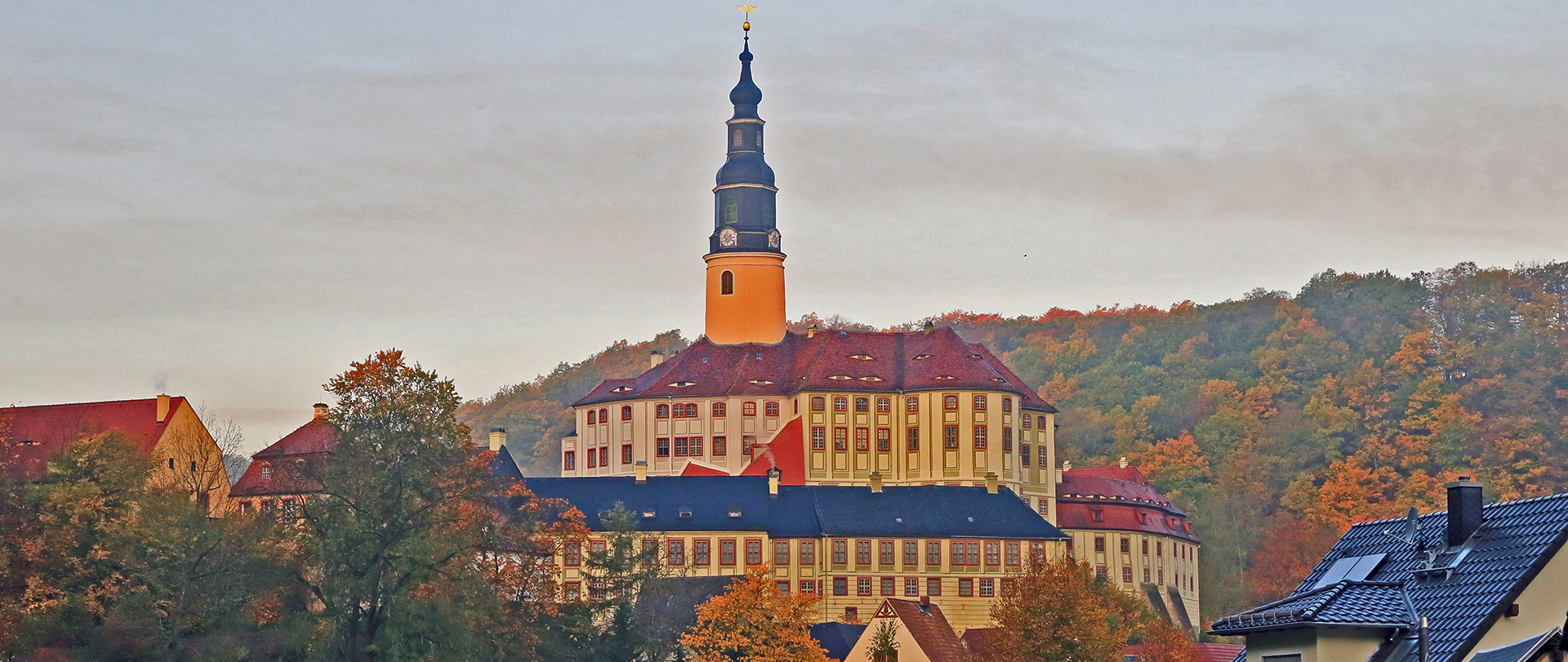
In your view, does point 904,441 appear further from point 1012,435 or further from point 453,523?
point 453,523

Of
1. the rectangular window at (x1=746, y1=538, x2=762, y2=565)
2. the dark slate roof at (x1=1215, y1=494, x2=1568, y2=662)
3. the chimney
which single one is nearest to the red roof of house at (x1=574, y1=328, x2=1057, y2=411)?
the rectangular window at (x1=746, y1=538, x2=762, y2=565)

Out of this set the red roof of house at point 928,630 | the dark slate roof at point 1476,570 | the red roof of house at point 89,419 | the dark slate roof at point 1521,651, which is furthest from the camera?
the red roof of house at point 89,419

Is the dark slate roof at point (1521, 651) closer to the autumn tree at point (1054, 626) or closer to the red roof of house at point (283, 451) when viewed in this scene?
the autumn tree at point (1054, 626)

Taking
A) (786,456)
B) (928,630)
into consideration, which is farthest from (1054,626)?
(786,456)

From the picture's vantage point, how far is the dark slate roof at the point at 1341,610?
70.8 ft

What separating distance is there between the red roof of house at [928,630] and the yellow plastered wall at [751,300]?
32644mm

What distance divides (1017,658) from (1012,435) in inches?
1859

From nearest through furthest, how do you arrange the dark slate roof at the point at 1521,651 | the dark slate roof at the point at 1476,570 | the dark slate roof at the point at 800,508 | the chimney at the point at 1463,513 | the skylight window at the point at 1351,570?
the dark slate roof at the point at 1521,651 → the dark slate roof at the point at 1476,570 → the chimney at the point at 1463,513 → the skylight window at the point at 1351,570 → the dark slate roof at the point at 800,508

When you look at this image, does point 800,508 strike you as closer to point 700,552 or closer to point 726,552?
point 726,552

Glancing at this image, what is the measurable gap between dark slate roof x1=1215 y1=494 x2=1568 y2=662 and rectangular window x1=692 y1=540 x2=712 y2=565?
74.5 m

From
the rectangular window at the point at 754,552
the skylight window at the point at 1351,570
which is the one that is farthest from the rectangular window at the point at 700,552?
the skylight window at the point at 1351,570

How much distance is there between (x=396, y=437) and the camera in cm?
5716

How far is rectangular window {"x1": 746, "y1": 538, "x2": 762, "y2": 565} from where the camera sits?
9769cm

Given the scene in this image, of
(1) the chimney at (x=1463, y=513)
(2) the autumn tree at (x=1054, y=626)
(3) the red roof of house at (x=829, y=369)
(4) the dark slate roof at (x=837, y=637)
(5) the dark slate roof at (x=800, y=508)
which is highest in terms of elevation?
(3) the red roof of house at (x=829, y=369)
